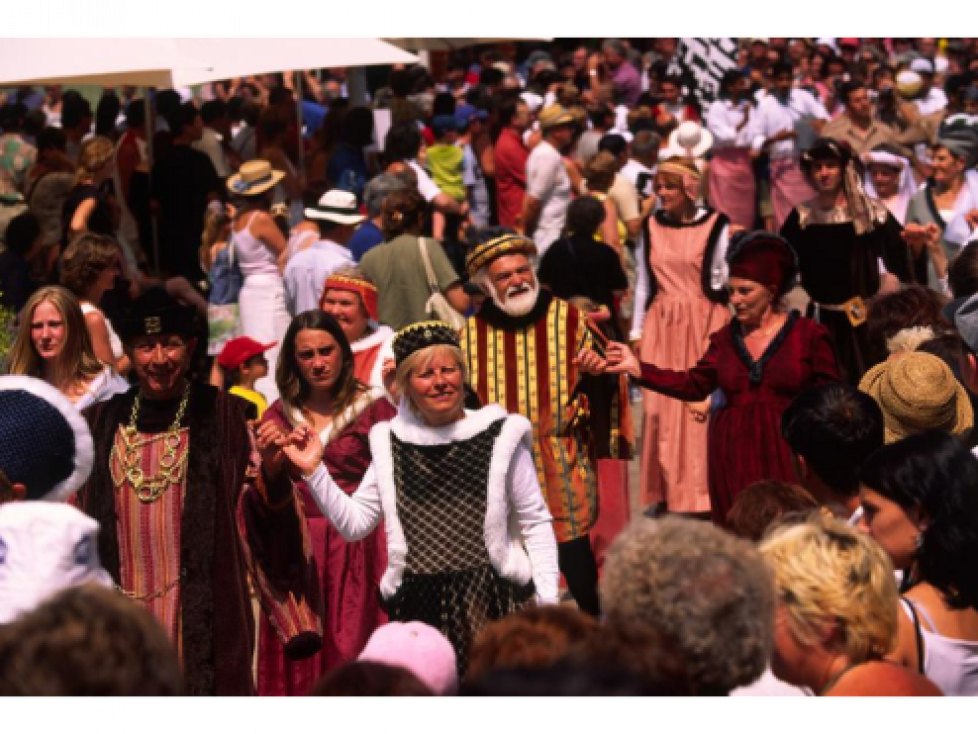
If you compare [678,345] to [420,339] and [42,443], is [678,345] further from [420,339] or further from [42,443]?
[42,443]

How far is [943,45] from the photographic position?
104ft

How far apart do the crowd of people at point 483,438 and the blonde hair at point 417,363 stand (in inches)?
0.4

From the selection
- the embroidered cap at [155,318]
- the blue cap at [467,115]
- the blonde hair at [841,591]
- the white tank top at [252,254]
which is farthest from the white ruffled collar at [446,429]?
the blue cap at [467,115]

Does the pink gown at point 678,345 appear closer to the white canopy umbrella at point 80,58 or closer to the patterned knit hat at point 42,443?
the white canopy umbrella at point 80,58

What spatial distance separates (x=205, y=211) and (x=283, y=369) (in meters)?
7.52

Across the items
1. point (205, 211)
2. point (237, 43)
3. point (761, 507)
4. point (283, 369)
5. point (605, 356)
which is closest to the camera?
point (761, 507)

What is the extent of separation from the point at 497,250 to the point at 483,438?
1.59m

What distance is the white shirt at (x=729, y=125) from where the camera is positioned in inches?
673

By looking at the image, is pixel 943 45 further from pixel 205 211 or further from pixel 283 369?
pixel 283 369

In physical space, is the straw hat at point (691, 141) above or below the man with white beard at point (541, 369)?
above

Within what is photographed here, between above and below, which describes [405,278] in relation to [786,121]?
below

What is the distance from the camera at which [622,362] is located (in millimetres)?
6617

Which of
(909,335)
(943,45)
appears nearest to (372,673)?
(909,335)

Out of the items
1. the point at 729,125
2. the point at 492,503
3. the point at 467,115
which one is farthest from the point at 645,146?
the point at 492,503
